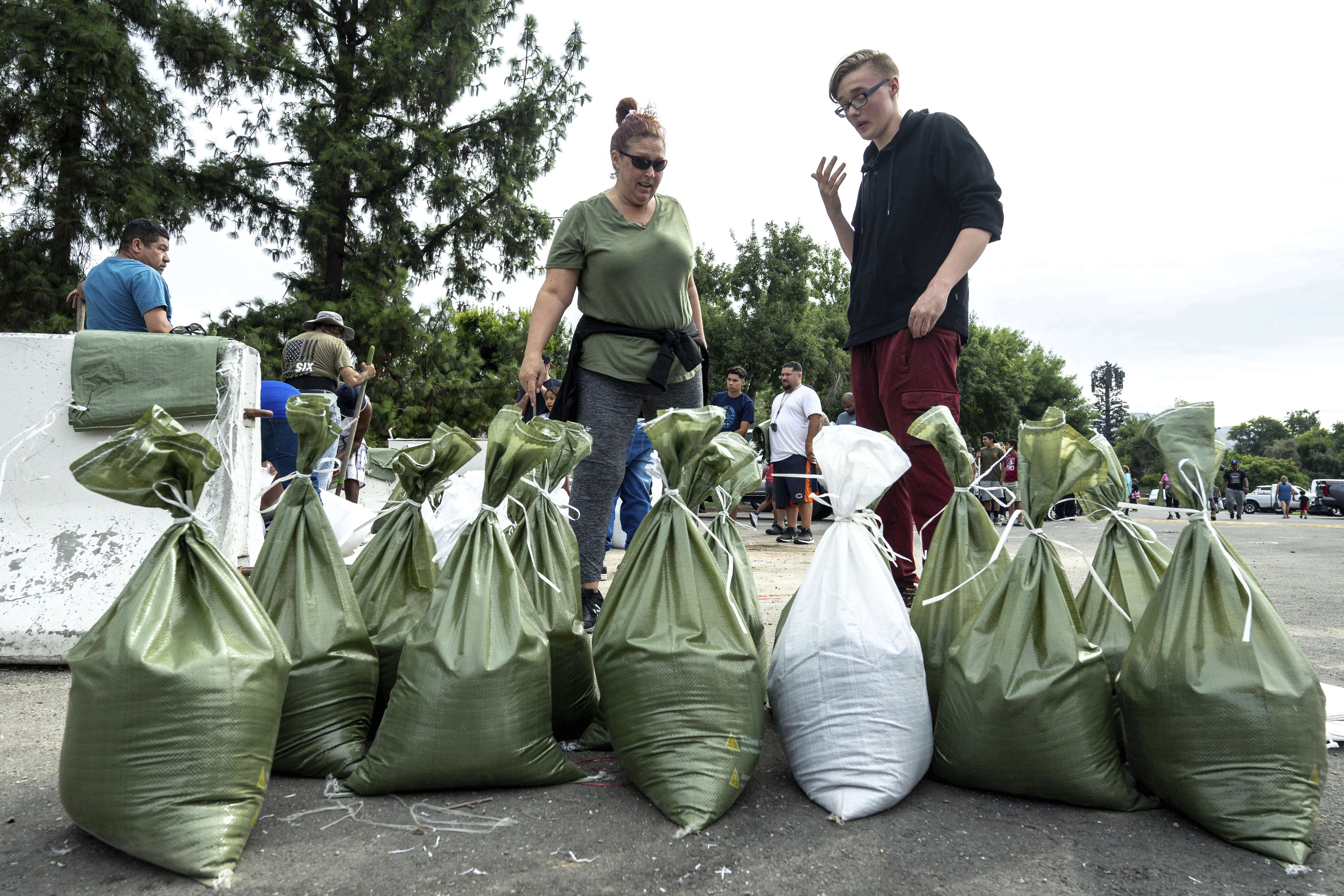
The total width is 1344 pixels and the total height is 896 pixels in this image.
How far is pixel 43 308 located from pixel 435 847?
1021 cm

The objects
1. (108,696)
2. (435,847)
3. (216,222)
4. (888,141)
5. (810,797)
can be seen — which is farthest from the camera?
(216,222)

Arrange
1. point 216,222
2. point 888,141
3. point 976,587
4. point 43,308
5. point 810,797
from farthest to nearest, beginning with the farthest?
point 216,222 → point 43,308 → point 888,141 → point 976,587 → point 810,797

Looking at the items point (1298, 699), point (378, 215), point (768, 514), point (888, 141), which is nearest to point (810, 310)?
point (768, 514)

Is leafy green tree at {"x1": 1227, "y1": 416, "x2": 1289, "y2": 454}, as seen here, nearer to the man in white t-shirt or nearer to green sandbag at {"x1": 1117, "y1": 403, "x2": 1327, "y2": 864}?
the man in white t-shirt

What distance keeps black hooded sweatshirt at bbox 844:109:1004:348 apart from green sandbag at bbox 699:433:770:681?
84 centimetres

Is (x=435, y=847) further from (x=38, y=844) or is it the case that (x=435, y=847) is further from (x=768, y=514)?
(x=768, y=514)

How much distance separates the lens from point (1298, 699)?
1.45m

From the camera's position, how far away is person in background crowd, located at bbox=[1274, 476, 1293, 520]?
27078mm

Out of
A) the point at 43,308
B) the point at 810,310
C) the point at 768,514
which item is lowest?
the point at 768,514

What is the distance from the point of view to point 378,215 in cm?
1147

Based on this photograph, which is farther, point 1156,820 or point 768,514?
point 768,514

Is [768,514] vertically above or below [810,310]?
below

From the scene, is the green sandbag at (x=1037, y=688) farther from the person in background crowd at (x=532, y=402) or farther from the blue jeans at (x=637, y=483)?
the blue jeans at (x=637, y=483)

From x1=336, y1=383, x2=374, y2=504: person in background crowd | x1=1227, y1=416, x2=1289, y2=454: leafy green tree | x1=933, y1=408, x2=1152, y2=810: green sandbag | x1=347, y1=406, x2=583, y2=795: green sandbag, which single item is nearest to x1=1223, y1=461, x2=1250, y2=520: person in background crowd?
x1=336, y1=383, x2=374, y2=504: person in background crowd
